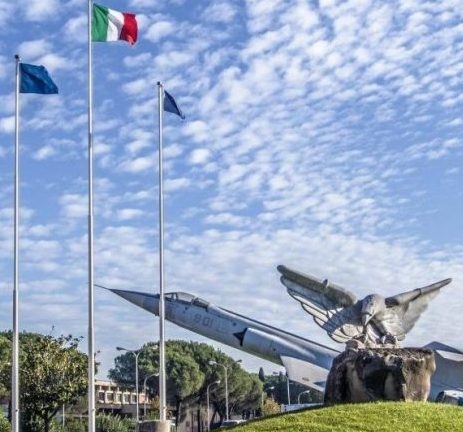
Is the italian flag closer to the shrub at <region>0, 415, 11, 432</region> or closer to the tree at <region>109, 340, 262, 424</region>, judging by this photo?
the shrub at <region>0, 415, 11, 432</region>

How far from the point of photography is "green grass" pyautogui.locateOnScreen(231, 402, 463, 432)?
19.0 meters

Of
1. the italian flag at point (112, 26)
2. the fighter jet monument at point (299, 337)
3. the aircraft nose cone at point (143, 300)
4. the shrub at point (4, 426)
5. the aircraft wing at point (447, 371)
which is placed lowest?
the shrub at point (4, 426)

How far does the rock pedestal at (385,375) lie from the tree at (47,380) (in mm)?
31122

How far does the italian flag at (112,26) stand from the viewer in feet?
83.6

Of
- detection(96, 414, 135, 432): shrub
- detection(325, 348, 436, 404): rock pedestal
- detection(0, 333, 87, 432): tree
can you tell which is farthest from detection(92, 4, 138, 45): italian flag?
detection(96, 414, 135, 432): shrub

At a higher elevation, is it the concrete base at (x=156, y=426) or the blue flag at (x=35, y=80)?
the blue flag at (x=35, y=80)

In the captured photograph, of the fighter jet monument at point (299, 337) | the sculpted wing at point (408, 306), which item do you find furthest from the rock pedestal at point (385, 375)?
the sculpted wing at point (408, 306)

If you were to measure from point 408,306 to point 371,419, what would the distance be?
22.8 metres

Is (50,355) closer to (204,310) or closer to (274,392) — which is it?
(204,310)

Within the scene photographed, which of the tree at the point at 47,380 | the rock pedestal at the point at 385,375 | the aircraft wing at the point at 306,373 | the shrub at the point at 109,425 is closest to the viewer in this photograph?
the rock pedestal at the point at 385,375

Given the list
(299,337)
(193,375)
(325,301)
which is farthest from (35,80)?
(193,375)

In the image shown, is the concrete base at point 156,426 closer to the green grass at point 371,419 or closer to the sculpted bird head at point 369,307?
the green grass at point 371,419

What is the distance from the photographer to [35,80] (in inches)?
1046

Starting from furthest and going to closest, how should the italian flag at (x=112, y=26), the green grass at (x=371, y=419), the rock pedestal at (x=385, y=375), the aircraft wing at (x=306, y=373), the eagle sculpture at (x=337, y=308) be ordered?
1. the aircraft wing at (x=306, y=373)
2. the eagle sculpture at (x=337, y=308)
3. the italian flag at (x=112, y=26)
4. the rock pedestal at (x=385, y=375)
5. the green grass at (x=371, y=419)
